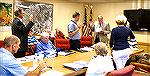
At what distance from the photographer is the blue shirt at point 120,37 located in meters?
3.44

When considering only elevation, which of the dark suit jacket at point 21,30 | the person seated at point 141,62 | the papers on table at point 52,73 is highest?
the dark suit jacket at point 21,30

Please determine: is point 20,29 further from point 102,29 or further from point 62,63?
point 102,29

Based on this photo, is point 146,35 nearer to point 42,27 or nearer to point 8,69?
point 42,27

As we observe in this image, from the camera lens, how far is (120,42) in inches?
138

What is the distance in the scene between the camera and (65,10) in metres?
7.26

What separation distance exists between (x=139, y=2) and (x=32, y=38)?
346cm

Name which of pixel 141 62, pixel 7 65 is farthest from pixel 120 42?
pixel 7 65

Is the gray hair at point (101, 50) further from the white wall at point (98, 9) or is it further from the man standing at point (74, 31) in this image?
the white wall at point (98, 9)

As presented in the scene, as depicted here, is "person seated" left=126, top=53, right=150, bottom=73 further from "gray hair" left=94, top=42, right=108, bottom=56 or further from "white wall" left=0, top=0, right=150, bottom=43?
"white wall" left=0, top=0, right=150, bottom=43

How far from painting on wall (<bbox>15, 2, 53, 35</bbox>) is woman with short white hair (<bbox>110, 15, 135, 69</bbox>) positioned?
3.34 m

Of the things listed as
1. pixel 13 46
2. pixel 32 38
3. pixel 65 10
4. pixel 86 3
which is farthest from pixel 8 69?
pixel 86 3

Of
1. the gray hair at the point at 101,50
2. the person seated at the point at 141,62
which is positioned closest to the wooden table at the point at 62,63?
the gray hair at the point at 101,50

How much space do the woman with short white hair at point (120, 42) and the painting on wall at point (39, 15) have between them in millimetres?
3336

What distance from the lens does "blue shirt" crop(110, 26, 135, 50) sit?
3.44 meters
